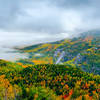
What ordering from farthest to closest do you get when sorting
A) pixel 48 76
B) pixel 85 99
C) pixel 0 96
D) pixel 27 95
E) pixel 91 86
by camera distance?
1. pixel 48 76
2. pixel 91 86
3. pixel 85 99
4. pixel 27 95
5. pixel 0 96

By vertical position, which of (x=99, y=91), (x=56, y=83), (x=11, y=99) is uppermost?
(x=11, y=99)

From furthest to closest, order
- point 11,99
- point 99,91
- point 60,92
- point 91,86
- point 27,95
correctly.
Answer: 1. point 91,86
2. point 99,91
3. point 60,92
4. point 27,95
5. point 11,99

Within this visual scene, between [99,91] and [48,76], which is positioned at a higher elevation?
[48,76]

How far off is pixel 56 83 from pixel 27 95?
6095 cm

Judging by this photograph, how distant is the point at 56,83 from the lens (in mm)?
166375

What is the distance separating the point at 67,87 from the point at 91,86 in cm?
3312

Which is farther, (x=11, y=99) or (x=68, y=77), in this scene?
(x=68, y=77)

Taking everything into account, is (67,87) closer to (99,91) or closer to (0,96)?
(99,91)

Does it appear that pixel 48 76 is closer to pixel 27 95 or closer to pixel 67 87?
pixel 67 87

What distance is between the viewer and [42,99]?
110 m

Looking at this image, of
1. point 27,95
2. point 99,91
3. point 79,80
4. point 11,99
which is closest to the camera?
point 11,99

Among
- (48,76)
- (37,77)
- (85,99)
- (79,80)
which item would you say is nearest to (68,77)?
(79,80)

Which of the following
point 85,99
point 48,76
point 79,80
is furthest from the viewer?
point 48,76

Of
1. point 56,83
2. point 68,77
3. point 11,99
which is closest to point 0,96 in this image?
point 11,99
